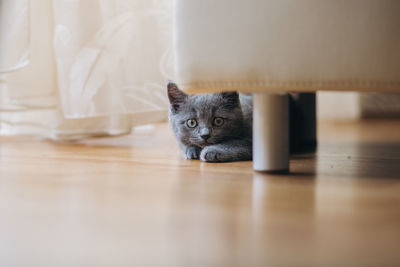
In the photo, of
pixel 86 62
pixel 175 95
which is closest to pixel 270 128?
pixel 175 95

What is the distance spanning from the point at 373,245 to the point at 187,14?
59 centimetres

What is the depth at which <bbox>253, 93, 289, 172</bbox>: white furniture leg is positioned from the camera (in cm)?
104

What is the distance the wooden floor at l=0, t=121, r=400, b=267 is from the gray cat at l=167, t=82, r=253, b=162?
0.25 ft

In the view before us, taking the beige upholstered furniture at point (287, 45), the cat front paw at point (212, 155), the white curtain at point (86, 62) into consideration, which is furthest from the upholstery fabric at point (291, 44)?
the white curtain at point (86, 62)

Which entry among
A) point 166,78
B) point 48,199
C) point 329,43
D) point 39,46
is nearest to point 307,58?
point 329,43

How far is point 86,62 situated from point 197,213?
1.10 meters

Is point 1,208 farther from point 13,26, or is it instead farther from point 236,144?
point 13,26

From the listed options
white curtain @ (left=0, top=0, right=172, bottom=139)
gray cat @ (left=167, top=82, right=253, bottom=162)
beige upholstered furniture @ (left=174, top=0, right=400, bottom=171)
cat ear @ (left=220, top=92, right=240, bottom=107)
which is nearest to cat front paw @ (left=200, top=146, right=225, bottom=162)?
gray cat @ (left=167, top=82, right=253, bottom=162)

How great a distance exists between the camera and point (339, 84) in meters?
0.94

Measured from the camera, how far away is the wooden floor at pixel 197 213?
21.8 inches

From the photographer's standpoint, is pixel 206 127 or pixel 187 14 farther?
pixel 206 127

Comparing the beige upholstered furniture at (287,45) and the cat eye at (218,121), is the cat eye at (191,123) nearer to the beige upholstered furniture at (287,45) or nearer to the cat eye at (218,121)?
the cat eye at (218,121)

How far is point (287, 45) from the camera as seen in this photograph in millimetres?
931

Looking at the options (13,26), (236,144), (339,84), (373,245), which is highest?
(13,26)
